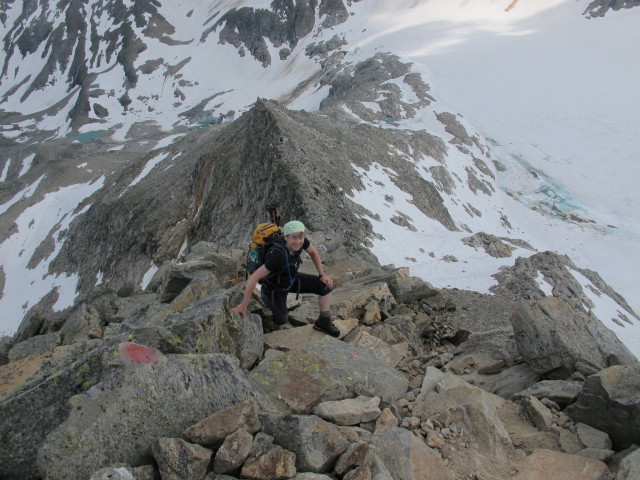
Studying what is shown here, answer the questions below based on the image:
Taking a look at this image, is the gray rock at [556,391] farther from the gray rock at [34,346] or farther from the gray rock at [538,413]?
the gray rock at [34,346]

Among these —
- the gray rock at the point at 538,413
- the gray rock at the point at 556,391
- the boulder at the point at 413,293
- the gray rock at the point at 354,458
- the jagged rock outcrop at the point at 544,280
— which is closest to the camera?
the gray rock at the point at 354,458

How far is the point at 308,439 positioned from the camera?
438 cm

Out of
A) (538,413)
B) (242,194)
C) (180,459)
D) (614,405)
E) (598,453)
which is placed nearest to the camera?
(180,459)

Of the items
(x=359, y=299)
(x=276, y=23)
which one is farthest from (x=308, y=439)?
(x=276, y=23)

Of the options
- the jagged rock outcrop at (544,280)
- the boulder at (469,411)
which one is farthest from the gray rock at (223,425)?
the jagged rock outcrop at (544,280)

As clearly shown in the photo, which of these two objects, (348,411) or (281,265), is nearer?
(348,411)

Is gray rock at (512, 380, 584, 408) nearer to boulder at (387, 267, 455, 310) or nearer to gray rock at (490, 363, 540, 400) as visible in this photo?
gray rock at (490, 363, 540, 400)

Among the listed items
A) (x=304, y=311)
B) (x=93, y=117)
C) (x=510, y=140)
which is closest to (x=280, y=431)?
(x=304, y=311)

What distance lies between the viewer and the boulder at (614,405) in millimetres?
5129

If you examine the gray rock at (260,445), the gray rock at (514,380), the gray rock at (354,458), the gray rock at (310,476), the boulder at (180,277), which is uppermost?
the gray rock at (260,445)

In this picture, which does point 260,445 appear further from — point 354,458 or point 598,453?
point 598,453

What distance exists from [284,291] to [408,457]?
3764mm

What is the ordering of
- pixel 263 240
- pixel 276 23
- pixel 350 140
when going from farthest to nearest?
pixel 276 23, pixel 350 140, pixel 263 240

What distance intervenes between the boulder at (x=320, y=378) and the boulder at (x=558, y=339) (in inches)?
87.8
